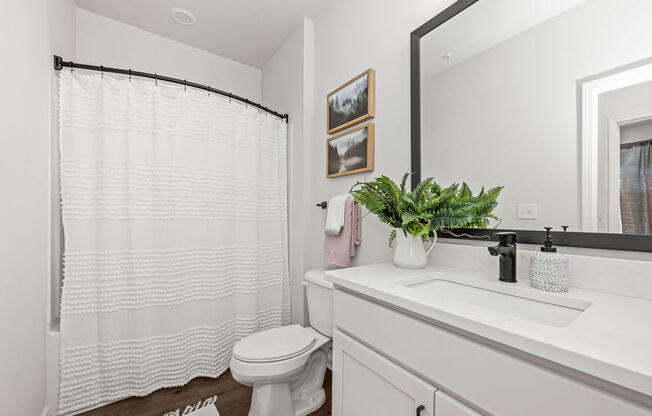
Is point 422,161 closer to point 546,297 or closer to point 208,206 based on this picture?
point 546,297

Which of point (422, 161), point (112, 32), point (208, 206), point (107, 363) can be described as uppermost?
point (112, 32)

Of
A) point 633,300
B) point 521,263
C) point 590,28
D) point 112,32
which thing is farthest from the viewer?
point 112,32

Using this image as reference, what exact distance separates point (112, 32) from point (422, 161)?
2.51 m

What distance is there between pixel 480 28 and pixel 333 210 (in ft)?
3.57

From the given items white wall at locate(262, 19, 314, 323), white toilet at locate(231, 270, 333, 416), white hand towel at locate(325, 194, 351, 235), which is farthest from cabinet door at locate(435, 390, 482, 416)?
white wall at locate(262, 19, 314, 323)

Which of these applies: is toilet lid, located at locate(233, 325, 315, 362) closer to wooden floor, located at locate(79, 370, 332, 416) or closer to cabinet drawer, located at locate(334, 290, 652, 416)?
wooden floor, located at locate(79, 370, 332, 416)

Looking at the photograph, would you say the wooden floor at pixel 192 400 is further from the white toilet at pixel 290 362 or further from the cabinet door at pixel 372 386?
the cabinet door at pixel 372 386

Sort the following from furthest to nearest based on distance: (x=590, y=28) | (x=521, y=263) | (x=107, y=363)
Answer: (x=107, y=363)
(x=521, y=263)
(x=590, y=28)

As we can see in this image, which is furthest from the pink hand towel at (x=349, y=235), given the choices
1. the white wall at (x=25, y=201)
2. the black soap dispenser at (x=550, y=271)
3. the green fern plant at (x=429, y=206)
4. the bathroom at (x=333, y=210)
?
the white wall at (x=25, y=201)

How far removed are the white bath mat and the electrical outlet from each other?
1715mm

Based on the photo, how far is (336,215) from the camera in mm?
1610

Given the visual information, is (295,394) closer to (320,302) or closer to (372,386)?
(320,302)

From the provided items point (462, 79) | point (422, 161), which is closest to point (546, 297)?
point (422, 161)

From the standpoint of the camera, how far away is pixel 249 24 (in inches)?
83.7
